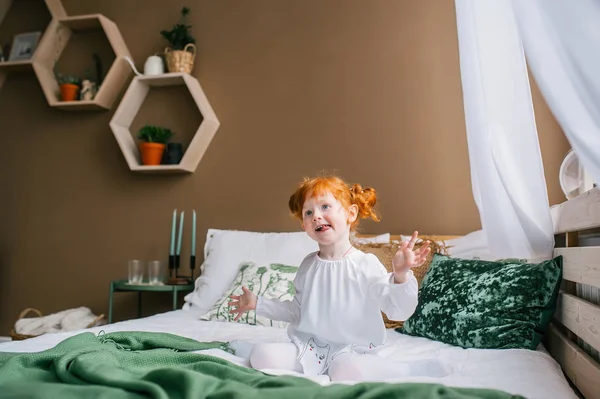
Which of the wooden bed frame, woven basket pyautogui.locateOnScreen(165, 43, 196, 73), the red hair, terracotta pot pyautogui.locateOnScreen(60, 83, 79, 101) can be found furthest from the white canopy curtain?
terracotta pot pyautogui.locateOnScreen(60, 83, 79, 101)

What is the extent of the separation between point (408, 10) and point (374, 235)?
116 centimetres

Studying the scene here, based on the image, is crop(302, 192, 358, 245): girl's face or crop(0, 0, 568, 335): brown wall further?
crop(0, 0, 568, 335): brown wall

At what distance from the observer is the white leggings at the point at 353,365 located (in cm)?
153

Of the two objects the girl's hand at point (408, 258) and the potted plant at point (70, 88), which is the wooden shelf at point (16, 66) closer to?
the potted plant at point (70, 88)

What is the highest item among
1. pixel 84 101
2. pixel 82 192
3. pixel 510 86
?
pixel 84 101

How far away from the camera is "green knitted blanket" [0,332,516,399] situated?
113 centimetres

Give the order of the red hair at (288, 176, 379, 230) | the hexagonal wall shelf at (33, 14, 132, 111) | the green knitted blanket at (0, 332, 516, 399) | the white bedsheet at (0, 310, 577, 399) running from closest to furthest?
the green knitted blanket at (0, 332, 516, 399), the white bedsheet at (0, 310, 577, 399), the red hair at (288, 176, 379, 230), the hexagonal wall shelf at (33, 14, 132, 111)

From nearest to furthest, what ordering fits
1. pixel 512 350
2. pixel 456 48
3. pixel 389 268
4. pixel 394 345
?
pixel 512 350
pixel 394 345
pixel 389 268
pixel 456 48

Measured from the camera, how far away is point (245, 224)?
332 cm

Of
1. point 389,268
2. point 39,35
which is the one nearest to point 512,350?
point 389,268

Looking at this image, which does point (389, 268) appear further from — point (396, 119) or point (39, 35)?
point (39, 35)

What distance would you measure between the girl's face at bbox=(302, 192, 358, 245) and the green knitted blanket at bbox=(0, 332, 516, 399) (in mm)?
501

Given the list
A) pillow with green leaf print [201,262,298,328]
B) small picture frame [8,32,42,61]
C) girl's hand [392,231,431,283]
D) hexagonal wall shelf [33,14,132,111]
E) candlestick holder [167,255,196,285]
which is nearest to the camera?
girl's hand [392,231,431,283]

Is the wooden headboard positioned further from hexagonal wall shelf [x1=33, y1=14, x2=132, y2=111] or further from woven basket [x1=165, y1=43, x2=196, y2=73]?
hexagonal wall shelf [x1=33, y1=14, x2=132, y2=111]
